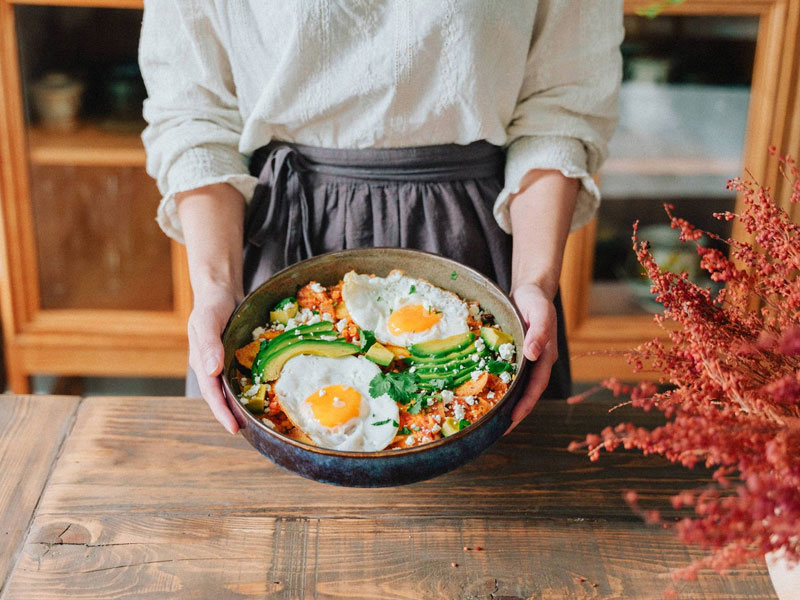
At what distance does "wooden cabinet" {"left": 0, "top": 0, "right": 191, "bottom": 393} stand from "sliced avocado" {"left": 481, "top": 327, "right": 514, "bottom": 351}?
1.45m

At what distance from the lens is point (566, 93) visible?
1.32m

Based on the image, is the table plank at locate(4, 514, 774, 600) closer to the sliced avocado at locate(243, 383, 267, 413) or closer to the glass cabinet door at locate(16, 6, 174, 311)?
the sliced avocado at locate(243, 383, 267, 413)

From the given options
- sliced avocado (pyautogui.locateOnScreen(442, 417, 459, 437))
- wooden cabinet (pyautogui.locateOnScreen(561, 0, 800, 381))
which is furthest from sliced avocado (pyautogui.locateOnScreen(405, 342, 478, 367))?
wooden cabinet (pyautogui.locateOnScreen(561, 0, 800, 381))

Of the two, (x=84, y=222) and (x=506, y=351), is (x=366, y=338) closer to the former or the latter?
(x=506, y=351)

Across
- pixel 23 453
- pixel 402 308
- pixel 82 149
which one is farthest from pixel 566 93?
pixel 82 149

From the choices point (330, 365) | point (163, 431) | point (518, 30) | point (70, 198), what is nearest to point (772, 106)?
point (518, 30)

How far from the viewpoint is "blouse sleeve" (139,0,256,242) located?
126cm

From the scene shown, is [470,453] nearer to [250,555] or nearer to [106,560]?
[250,555]

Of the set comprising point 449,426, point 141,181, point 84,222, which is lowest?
point 84,222

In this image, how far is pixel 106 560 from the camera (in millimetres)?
889

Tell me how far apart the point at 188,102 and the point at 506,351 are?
2.17ft

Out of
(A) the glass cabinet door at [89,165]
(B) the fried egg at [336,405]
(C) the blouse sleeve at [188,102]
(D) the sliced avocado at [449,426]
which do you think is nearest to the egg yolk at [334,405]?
(B) the fried egg at [336,405]

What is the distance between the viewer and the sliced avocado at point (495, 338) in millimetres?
1054

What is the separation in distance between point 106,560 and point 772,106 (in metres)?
2.01
